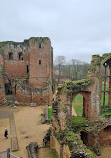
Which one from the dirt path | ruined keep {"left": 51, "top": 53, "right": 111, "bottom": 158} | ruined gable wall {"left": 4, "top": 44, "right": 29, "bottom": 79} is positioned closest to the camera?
ruined keep {"left": 51, "top": 53, "right": 111, "bottom": 158}

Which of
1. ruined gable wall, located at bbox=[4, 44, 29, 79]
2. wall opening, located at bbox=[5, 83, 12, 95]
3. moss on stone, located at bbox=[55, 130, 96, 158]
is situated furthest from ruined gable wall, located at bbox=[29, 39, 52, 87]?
moss on stone, located at bbox=[55, 130, 96, 158]

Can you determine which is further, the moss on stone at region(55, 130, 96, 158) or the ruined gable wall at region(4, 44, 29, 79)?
A: the ruined gable wall at region(4, 44, 29, 79)

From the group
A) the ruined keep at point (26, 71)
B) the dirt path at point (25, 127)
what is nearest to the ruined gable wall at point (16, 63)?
the ruined keep at point (26, 71)

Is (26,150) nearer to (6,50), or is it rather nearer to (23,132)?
(23,132)

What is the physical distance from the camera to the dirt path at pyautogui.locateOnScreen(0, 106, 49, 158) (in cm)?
1100

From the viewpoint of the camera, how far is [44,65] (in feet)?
80.3

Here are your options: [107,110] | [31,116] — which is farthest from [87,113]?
[31,116]

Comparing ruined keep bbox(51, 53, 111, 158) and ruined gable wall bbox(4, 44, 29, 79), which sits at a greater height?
ruined gable wall bbox(4, 44, 29, 79)

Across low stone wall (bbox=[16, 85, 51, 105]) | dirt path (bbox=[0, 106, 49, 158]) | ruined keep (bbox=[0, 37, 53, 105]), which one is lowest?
dirt path (bbox=[0, 106, 49, 158])

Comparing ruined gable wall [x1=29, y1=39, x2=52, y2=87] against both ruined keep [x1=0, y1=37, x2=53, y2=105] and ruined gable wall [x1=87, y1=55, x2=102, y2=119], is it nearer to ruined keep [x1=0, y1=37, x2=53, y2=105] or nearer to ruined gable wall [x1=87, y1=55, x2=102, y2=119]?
ruined keep [x1=0, y1=37, x2=53, y2=105]

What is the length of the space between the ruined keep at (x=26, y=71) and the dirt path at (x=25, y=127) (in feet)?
7.70

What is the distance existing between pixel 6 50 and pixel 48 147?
21.2 meters

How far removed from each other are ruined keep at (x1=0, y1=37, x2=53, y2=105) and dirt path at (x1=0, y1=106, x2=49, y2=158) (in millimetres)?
2347

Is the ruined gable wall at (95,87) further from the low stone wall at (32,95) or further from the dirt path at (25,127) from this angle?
the low stone wall at (32,95)
